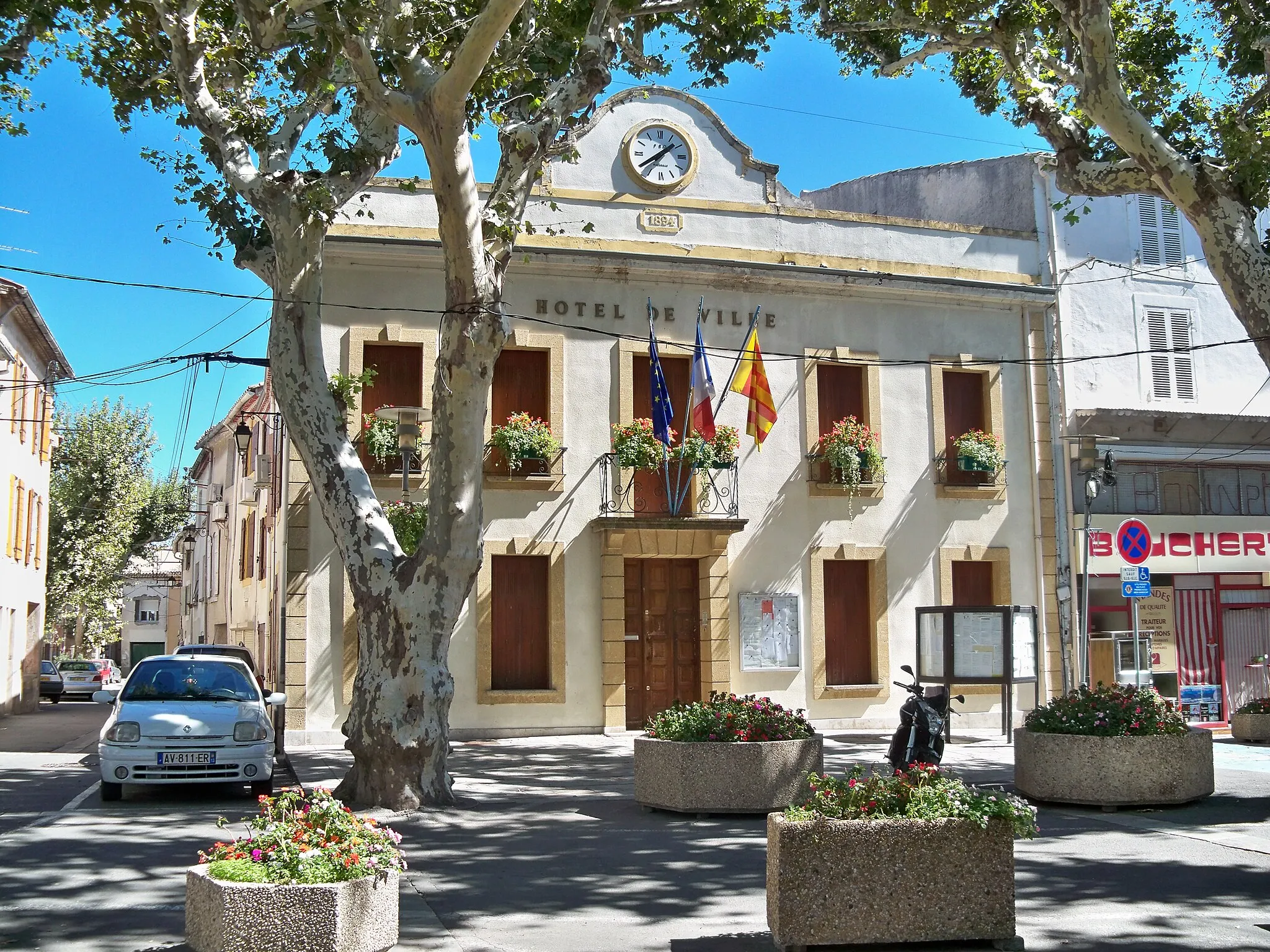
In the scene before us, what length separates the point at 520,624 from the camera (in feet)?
62.2

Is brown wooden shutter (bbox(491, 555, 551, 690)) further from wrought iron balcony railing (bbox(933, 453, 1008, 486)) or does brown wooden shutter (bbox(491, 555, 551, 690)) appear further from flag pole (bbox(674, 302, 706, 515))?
wrought iron balcony railing (bbox(933, 453, 1008, 486))

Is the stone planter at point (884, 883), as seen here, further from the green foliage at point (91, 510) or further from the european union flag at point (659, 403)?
the green foliage at point (91, 510)

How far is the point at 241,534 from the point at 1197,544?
22.2 metres

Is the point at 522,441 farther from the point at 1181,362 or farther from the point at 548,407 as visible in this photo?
the point at 1181,362

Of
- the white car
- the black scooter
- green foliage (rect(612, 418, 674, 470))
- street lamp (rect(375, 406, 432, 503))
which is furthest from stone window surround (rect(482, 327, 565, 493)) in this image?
the black scooter

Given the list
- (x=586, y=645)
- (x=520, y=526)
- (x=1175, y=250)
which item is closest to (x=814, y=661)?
(x=586, y=645)

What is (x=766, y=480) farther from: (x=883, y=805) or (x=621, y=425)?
(x=883, y=805)

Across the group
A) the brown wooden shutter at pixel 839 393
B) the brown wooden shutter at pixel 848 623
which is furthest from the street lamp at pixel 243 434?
the brown wooden shutter at pixel 848 623

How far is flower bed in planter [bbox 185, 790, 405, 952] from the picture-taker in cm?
571

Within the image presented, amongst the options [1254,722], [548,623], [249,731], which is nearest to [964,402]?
[1254,722]

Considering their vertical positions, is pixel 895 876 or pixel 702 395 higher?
pixel 702 395

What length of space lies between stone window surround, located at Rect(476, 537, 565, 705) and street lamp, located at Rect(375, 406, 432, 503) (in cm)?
187

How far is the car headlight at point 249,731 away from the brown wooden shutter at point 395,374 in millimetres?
6625

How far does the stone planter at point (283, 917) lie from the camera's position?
570 cm
